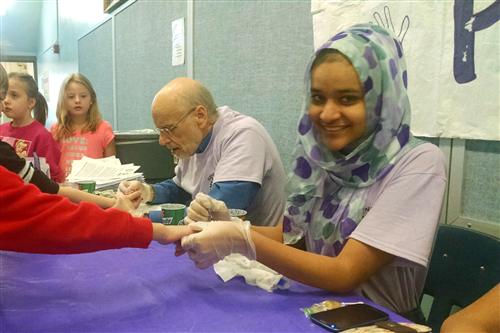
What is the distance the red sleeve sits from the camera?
76 centimetres

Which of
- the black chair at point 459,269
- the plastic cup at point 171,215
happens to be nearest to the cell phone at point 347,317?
the black chair at point 459,269

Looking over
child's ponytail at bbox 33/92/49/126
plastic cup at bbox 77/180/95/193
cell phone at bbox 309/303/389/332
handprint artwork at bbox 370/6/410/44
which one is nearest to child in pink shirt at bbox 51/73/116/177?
child's ponytail at bbox 33/92/49/126

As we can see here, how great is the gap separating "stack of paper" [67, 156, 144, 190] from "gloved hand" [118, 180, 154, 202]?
0.62ft

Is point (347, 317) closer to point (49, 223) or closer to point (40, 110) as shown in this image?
point (49, 223)

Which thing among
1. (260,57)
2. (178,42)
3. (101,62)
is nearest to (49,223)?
(260,57)

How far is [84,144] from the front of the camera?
97.2 inches

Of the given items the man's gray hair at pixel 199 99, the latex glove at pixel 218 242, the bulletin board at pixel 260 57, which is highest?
the bulletin board at pixel 260 57

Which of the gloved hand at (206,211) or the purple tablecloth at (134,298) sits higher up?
the gloved hand at (206,211)

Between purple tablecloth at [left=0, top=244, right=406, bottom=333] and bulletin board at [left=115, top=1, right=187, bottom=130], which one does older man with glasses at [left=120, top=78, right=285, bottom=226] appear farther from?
bulletin board at [left=115, top=1, right=187, bottom=130]

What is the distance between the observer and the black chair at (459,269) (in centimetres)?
96

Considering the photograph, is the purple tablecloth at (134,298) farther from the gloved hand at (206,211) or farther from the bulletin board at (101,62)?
the bulletin board at (101,62)

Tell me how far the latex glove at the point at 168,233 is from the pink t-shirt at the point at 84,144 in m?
1.58

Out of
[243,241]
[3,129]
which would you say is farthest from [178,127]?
[3,129]

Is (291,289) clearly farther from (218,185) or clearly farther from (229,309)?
(218,185)
